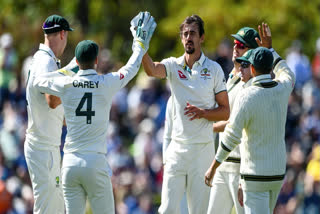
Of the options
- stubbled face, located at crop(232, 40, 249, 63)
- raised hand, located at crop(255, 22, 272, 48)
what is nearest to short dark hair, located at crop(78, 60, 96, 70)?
stubbled face, located at crop(232, 40, 249, 63)

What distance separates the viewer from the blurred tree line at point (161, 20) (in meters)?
20.7

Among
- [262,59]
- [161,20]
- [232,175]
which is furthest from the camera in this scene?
[161,20]

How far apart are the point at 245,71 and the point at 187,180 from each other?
5.08ft

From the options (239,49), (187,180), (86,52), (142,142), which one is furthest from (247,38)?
(142,142)

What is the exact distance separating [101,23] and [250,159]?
17.3m

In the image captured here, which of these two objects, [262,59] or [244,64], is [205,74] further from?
[262,59]

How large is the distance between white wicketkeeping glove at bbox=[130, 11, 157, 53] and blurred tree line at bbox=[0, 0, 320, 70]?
34.5 ft

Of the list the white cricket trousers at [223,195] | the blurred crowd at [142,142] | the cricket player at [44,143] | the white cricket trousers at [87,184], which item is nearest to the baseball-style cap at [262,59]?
the white cricket trousers at [223,195]

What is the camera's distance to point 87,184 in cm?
773

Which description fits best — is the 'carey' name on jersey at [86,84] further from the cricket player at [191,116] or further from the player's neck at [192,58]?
the player's neck at [192,58]

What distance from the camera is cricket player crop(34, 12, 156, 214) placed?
7684 millimetres

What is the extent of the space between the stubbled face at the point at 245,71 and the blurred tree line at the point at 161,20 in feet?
36.0

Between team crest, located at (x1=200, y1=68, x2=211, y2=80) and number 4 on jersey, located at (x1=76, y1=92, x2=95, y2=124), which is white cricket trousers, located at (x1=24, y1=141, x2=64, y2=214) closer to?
number 4 on jersey, located at (x1=76, y1=92, x2=95, y2=124)

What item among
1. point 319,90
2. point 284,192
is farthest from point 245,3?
point 284,192
